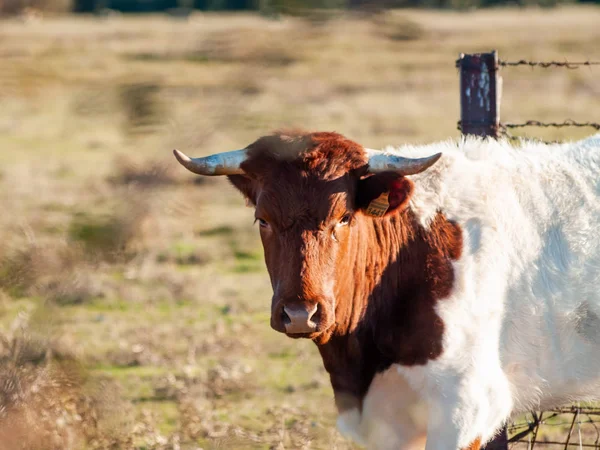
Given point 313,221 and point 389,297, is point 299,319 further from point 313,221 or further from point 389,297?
point 389,297

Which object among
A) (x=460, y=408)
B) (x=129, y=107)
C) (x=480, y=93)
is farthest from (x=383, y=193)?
(x=129, y=107)

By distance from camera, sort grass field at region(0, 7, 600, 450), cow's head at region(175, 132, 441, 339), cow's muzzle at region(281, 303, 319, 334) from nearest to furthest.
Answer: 1. grass field at region(0, 7, 600, 450)
2. cow's muzzle at region(281, 303, 319, 334)
3. cow's head at region(175, 132, 441, 339)

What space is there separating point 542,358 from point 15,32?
353 centimetres

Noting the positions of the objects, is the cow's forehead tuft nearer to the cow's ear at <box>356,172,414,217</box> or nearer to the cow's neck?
the cow's ear at <box>356,172,414,217</box>

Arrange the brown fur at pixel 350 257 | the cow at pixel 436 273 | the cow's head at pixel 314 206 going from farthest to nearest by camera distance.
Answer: the cow at pixel 436 273, the brown fur at pixel 350 257, the cow's head at pixel 314 206

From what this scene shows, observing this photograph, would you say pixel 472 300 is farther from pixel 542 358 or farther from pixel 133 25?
pixel 133 25

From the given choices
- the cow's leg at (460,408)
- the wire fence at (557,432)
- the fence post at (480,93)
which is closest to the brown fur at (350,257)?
the cow's leg at (460,408)

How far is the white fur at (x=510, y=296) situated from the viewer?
12.2 feet

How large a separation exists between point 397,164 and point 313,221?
51 cm

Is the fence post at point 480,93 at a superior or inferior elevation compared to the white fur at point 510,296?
superior

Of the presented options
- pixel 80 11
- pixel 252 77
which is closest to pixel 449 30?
pixel 252 77

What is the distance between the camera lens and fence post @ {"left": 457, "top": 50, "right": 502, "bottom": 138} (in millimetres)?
4910

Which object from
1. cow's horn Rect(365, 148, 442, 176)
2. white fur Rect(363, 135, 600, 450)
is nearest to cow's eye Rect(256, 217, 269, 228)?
cow's horn Rect(365, 148, 442, 176)

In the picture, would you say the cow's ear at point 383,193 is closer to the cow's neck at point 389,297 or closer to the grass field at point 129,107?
the cow's neck at point 389,297
